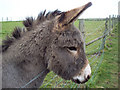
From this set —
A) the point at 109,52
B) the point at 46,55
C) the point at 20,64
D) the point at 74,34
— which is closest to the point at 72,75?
the point at 46,55

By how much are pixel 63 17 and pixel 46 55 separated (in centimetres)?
62

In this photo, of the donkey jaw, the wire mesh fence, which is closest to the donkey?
the donkey jaw

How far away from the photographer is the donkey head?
1.96m

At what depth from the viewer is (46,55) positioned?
1.99 meters

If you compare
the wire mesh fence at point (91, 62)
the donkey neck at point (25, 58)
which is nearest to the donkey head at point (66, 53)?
the donkey neck at point (25, 58)

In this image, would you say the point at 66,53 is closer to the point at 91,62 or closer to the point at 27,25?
the point at 27,25

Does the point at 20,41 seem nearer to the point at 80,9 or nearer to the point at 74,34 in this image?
the point at 74,34

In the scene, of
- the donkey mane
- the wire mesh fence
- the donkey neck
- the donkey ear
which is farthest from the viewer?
the wire mesh fence

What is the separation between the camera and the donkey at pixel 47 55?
1.95 m

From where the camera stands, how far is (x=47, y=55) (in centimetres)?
199

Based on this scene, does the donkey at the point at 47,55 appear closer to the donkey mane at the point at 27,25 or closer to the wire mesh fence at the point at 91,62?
the donkey mane at the point at 27,25

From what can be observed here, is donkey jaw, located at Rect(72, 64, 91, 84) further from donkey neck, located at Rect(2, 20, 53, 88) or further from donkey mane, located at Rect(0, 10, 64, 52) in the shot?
donkey mane, located at Rect(0, 10, 64, 52)

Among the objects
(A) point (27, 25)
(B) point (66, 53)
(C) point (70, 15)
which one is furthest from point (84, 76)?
(A) point (27, 25)

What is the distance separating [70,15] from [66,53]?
56 cm
